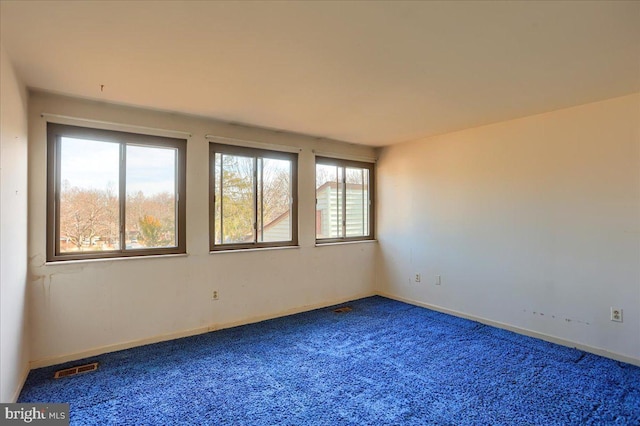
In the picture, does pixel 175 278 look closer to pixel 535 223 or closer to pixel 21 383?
pixel 21 383

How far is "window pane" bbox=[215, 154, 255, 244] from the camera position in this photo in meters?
3.90

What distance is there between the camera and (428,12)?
1.76 metres

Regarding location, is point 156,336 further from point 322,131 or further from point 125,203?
point 322,131

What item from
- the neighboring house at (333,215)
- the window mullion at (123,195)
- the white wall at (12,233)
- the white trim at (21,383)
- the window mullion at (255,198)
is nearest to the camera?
the white wall at (12,233)

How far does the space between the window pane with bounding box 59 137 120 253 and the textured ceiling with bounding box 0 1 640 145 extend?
509 mm

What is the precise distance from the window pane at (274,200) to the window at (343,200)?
493 mm

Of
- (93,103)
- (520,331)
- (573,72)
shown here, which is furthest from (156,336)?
(573,72)

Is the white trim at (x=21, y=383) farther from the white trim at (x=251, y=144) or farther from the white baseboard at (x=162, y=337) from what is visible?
the white trim at (x=251, y=144)

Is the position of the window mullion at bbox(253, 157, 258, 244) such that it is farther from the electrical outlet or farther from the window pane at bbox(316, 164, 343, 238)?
the electrical outlet

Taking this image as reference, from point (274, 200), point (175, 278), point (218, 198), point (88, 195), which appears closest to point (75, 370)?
point (175, 278)

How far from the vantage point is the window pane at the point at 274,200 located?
4.22 m

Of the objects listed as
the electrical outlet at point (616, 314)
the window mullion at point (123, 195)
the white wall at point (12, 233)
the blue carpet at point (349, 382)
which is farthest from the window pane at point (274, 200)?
the electrical outlet at point (616, 314)

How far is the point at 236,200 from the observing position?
158 inches

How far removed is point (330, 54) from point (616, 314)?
3304 mm
